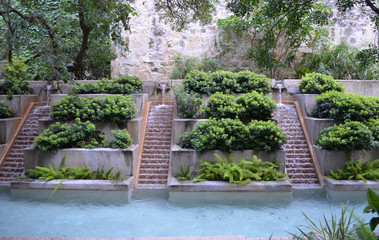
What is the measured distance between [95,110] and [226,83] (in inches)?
141

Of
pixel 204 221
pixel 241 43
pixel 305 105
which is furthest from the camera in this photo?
pixel 241 43

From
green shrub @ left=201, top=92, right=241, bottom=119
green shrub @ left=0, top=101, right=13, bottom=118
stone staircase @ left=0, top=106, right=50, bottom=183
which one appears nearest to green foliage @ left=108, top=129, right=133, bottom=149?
green shrub @ left=201, top=92, right=241, bottom=119

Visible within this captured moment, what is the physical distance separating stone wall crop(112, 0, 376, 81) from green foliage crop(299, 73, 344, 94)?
3742 millimetres

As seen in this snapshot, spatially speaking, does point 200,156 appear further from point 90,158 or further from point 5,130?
point 5,130

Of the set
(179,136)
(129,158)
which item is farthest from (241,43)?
(129,158)

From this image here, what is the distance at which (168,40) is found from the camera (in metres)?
12.2

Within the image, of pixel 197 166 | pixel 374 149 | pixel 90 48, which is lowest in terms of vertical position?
pixel 197 166

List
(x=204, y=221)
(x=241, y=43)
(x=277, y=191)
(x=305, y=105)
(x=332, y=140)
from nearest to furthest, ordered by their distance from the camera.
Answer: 1. (x=204, y=221)
2. (x=277, y=191)
3. (x=332, y=140)
4. (x=305, y=105)
5. (x=241, y=43)

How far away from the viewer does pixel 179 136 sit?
7031 mm

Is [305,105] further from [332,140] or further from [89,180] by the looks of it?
[89,180]

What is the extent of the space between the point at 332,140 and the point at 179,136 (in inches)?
130

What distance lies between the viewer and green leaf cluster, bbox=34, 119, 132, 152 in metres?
6.53

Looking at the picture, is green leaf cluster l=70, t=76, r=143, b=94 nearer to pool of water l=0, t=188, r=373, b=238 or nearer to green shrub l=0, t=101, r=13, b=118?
green shrub l=0, t=101, r=13, b=118

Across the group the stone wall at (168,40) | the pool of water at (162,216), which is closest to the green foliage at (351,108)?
the pool of water at (162,216)
